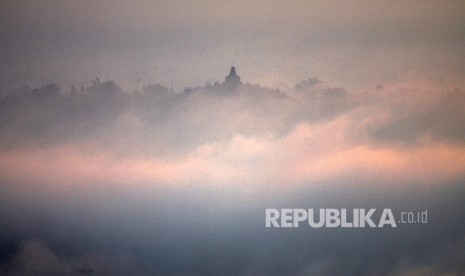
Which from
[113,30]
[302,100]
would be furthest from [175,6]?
[302,100]

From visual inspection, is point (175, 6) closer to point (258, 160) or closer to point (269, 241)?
point (258, 160)

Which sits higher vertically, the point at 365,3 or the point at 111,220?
the point at 365,3

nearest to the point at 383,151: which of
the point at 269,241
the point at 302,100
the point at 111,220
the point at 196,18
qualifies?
the point at 302,100

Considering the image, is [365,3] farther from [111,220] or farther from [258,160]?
[111,220]

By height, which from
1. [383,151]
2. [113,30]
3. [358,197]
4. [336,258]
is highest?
[113,30]

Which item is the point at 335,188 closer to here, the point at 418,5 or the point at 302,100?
the point at 302,100

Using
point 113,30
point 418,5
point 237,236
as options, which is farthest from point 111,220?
point 418,5

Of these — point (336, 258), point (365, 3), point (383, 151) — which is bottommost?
point (336, 258)

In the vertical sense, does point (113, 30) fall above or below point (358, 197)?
above
